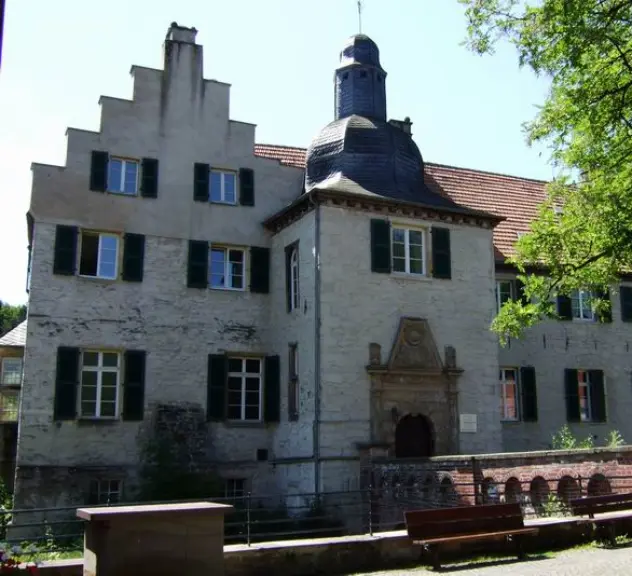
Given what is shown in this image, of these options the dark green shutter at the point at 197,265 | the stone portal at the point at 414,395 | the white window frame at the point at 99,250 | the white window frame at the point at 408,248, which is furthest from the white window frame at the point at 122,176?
the stone portal at the point at 414,395

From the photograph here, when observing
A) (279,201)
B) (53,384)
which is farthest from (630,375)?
(53,384)

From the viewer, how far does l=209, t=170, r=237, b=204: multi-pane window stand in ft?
69.6

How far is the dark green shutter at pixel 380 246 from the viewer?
19.3 m

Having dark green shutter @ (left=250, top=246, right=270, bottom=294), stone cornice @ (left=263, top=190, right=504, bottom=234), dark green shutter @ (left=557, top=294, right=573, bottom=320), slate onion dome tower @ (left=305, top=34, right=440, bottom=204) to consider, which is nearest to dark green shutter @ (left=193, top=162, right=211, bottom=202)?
stone cornice @ (left=263, top=190, right=504, bottom=234)

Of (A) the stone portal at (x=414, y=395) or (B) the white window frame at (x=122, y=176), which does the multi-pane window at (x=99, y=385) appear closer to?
(B) the white window frame at (x=122, y=176)

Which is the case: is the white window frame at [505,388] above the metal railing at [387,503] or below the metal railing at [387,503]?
above

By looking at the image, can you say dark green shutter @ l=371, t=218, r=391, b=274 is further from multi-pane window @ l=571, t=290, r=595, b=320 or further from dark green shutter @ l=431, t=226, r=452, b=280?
multi-pane window @ l=571, t=290, r=595, b=320

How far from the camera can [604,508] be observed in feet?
37.2

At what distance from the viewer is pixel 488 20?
40.8 ft

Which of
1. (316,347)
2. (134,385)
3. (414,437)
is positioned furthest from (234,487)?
(414,437)

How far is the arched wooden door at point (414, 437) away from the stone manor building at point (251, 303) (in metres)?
0.05

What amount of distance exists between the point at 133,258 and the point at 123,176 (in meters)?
2.25

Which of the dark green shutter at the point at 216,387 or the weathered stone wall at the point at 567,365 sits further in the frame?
the weathered stone wall at the point at 567,365

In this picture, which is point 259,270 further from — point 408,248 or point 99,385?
point 99,385
